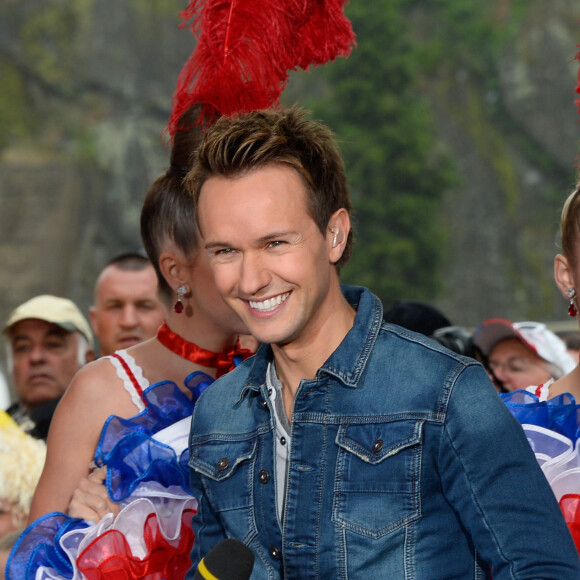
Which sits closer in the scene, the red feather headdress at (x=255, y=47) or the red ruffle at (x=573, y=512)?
the red ruffle at (x=573, y=512)

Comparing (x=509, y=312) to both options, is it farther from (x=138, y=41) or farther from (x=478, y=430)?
(x=478, y=430)

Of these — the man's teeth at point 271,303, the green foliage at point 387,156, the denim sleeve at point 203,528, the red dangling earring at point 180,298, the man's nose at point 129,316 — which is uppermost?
the green foliage at point 387,156

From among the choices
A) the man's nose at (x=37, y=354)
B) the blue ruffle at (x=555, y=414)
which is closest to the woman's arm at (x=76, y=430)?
the blue ruffle at (x=555, y=414)

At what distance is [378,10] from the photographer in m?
20.0

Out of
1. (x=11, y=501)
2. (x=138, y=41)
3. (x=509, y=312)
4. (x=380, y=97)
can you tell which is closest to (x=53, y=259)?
(x=138, y=41)

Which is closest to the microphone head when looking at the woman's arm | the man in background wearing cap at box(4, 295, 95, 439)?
the woman's arm

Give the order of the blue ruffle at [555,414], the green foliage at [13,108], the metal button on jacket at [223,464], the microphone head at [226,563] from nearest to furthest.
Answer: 1. the microphone head at [226,563]
2. the metal button on jacket at [223,464]
3. the blue ruffle at [555,414]
4. the green foliage at [13,108]

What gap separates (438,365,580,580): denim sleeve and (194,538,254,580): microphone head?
0.40m

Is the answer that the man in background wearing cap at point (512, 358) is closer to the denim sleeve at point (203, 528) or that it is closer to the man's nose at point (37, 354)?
the man's nose at point (37, 354)

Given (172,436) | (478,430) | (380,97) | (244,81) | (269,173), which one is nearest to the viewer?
(478,430)

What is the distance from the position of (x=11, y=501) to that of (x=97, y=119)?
63.9 feet

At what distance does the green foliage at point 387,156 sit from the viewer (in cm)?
1867

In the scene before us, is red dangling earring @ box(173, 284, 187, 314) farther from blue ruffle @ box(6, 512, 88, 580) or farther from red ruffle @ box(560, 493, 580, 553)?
red ruffle @ box(560, 493, 580, 553)

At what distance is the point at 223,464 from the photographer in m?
1.82
